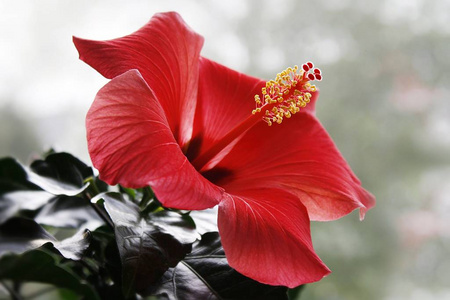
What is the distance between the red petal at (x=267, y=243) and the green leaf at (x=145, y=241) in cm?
6

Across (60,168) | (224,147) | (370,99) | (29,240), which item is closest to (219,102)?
(224,147)

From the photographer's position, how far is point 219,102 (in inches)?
25.9

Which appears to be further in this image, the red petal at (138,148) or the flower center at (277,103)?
the flower center at (277,103)

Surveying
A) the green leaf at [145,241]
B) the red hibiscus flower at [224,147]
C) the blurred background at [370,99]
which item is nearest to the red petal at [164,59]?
the red hibiscus flower at [224,147]

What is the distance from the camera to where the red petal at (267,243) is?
0.41m

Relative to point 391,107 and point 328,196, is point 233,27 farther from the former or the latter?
point 328,196

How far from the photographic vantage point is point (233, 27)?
325cm

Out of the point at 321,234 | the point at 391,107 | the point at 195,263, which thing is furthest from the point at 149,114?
the point at 391,107

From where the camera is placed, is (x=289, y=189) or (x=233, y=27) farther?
A: (x=233, y=27)

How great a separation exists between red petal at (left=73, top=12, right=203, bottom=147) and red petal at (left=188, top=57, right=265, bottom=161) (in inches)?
1.0

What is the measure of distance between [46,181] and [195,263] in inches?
8.0

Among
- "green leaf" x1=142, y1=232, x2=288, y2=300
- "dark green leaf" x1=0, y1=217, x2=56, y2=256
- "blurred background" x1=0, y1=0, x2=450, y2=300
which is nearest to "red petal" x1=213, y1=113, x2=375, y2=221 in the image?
"green leaf" x1=142, y1=232, x2=288, y2=300

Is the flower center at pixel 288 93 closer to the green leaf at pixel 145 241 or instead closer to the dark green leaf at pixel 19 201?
the green leaf at pixel 145 241

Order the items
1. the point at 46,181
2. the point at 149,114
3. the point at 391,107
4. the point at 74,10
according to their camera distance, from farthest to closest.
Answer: the point at 391,107, the point at 74,10, the point at 46,181, the point at 149,114
